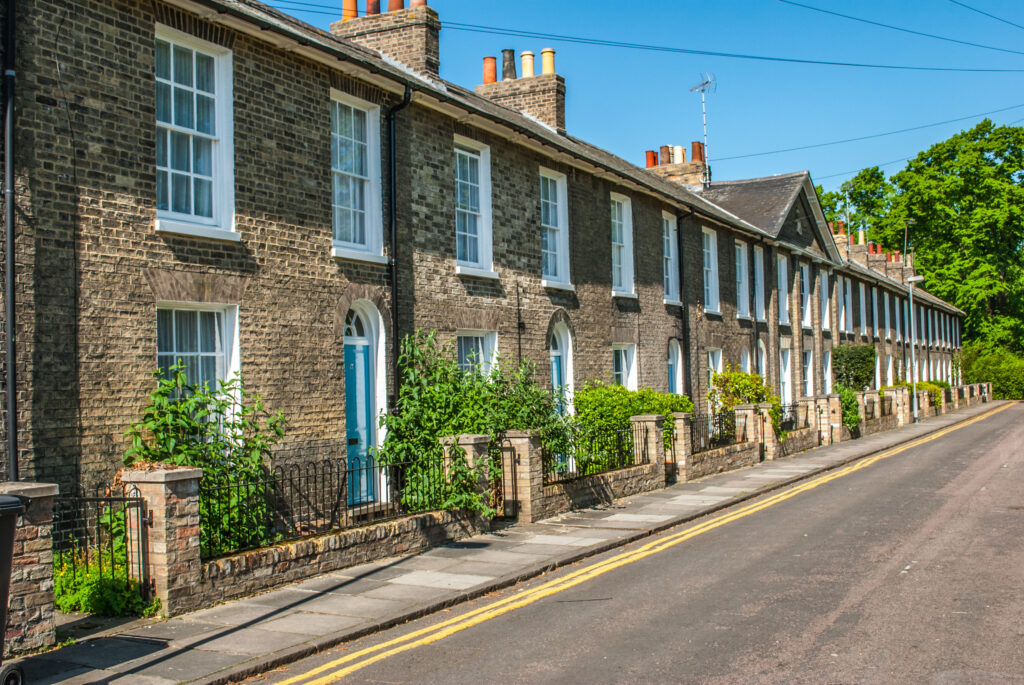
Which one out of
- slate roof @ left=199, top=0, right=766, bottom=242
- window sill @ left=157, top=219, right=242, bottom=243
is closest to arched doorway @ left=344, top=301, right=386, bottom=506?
window sill @ left=157, top=219, right=242, bottom=243

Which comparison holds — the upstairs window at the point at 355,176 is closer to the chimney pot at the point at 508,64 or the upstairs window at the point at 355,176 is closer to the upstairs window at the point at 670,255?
the chimney pot at the point at 508,64

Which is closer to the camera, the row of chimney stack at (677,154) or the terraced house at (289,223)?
the terraced house at (289,223)

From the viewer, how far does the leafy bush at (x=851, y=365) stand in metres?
38.8

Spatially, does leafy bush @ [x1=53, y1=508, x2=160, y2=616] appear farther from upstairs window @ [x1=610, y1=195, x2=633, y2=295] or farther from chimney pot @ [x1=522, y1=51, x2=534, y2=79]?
chimney pot @ [x1=522, y1=51, x2=534, y2=79]

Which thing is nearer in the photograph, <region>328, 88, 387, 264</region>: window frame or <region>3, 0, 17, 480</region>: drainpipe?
<region>3, 0, 17, 480</region>: drainpipe

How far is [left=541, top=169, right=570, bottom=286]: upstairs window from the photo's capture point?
19.2 meters

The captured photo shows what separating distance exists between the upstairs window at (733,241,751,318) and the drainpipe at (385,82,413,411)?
17.5 m

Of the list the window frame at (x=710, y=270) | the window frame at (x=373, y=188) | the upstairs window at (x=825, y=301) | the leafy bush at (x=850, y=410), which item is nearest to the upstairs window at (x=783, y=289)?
the leafy bush at (x=850, y=410)

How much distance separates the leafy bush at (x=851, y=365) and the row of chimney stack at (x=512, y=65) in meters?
21.4

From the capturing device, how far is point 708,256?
27.8 metres

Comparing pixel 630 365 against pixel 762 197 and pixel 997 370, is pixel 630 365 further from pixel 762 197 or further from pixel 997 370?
pixel 997 370

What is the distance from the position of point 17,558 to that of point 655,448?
12663 mm

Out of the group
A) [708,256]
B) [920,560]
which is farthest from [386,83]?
[708,256]

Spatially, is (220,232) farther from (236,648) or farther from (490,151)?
(490,151)
